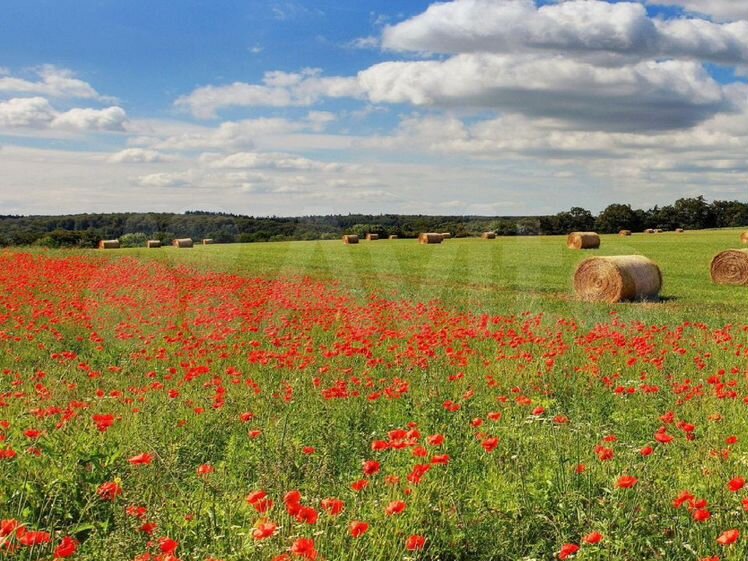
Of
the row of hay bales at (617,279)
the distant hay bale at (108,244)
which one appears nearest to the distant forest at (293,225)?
the distant hay bale at (108,244)

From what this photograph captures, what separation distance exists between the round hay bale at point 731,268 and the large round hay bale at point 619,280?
5.05 metres

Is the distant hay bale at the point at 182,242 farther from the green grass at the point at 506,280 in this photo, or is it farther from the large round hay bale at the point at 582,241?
the large round hay bale at the point at 582,241

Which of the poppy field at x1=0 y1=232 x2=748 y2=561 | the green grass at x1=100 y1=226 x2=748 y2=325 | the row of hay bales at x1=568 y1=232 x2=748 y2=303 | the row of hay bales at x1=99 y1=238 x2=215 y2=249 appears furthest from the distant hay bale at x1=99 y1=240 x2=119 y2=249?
the row of hay bales at x1=568 y1=232 x2=748 y2=303

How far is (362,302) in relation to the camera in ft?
52.7

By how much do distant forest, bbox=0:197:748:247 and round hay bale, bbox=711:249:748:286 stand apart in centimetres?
3535

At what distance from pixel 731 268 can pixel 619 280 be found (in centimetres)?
683

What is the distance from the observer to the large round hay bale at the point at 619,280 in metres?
18.6

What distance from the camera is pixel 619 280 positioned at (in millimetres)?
18531

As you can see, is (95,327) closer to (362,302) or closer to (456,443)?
(362,302)

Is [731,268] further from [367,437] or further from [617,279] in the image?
[367,437]

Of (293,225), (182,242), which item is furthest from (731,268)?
(293,225)

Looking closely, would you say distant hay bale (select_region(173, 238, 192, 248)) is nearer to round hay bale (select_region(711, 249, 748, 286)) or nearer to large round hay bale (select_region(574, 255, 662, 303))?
round hay bale (select_region(711, 249, 748, 286))

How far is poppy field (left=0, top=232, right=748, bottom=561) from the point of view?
4.33m

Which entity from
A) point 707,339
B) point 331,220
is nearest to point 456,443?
point 707,339
